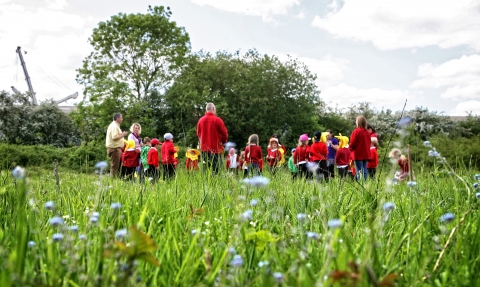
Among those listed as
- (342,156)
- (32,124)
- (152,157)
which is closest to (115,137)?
(152,157)

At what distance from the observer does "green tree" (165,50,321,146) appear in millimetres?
33719

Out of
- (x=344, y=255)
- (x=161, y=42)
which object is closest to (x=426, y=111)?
(x=161, y=42)

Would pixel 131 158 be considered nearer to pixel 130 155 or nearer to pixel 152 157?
pixel 130 155

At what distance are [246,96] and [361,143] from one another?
25.4m

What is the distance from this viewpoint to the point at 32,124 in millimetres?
29781

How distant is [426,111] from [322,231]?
3744cm

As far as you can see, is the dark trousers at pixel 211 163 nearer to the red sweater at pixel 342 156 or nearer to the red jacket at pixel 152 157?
the red jacket at pixel 152 157

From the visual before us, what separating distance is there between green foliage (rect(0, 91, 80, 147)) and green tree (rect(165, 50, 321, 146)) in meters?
7.60

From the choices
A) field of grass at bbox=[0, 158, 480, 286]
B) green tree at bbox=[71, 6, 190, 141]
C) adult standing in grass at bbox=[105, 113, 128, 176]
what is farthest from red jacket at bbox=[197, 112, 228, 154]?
green tree at bbox=[71, 6, 190, 141]

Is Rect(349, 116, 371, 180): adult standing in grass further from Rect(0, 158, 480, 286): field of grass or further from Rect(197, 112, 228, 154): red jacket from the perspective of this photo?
Rect(0, 158, 480, 286): field of grass

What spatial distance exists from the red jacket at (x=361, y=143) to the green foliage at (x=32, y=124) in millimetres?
24708

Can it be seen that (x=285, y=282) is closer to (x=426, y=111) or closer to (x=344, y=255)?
(x=344, y=255)

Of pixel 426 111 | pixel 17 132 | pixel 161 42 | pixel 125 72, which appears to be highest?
pixel 161 42

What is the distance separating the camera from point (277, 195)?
330 centimetres
